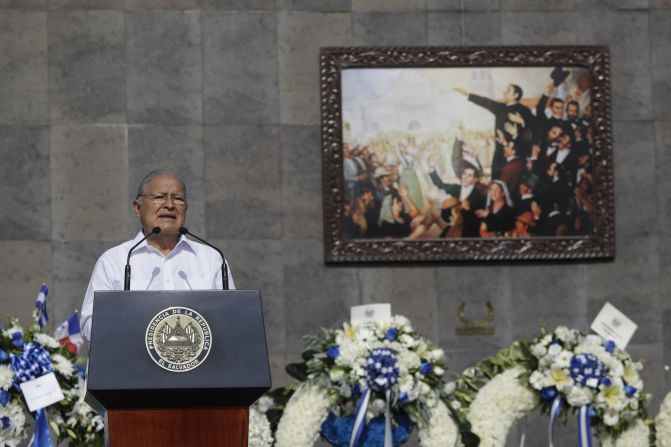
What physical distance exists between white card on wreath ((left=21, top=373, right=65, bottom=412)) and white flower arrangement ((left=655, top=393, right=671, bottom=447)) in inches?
123

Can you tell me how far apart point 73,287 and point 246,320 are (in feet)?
13.0

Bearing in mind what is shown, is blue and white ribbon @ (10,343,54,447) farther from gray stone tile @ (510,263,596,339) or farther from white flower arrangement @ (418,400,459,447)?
gray stone tile @ (510,263,596,339)

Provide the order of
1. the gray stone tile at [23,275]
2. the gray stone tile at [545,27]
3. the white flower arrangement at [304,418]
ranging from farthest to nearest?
1. the gray stone tile at [545,27]
2. the gray stone tile at [23,275]
3. the white flower arrangement at [304,418]

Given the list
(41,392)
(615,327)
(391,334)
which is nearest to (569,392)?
(615,327)

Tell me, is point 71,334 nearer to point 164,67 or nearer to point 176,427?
point 164,67

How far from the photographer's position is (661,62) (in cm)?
858

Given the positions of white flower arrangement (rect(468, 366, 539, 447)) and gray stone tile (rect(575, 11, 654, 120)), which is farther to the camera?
gray stone tile (rect(575, 11, 654, 120))

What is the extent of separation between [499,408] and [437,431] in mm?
383

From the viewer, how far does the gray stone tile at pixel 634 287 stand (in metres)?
8.42

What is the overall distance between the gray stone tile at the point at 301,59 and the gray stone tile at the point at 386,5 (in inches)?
8.9

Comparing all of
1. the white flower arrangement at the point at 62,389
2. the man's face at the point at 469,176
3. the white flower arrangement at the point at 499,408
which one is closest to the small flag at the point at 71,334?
the white flower arrangement at the point at 62,389

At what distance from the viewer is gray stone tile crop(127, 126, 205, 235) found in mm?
8133

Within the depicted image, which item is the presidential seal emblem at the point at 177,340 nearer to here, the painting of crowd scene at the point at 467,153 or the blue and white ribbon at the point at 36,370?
the blue and white ribbon at the point at 36,370

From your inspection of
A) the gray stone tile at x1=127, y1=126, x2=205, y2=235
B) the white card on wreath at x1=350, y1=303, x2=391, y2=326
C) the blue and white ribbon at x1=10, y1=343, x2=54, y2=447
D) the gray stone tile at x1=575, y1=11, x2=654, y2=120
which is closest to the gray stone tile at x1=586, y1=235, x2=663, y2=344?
the gray stone tile at x1=575, y1=11, x2=654, y2=120
